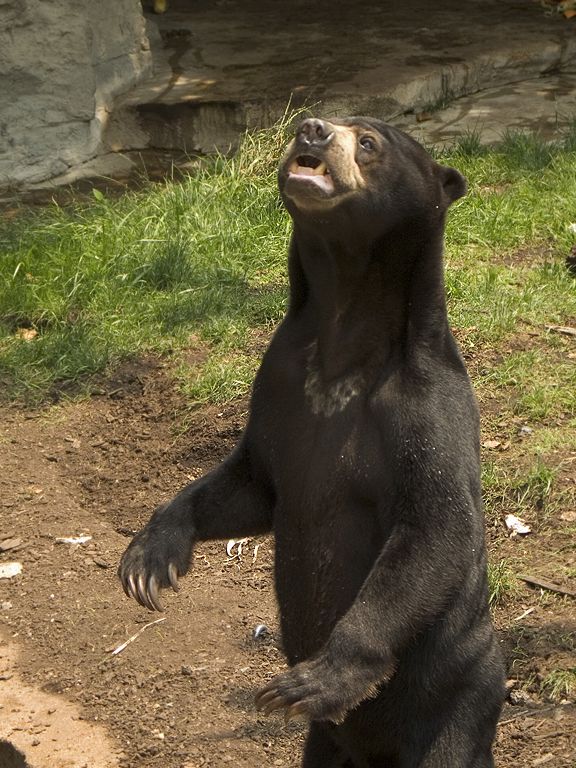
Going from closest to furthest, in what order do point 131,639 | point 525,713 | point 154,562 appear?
point 154,562
point 525,713
point 131,639

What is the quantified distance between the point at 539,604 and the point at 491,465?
0.77 m

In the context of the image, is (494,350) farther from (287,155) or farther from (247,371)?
(287,155)

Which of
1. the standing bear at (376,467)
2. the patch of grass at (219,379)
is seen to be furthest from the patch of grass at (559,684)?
the patch of grass at (219,379)

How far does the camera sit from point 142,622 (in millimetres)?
5273

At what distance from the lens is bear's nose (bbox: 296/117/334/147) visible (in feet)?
12.1

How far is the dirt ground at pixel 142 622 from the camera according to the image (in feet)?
15.2

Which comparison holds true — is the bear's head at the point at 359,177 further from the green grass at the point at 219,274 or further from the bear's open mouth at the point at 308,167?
the green grass at the point at 219,274

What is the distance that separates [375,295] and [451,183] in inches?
15.5

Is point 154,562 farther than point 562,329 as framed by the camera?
No

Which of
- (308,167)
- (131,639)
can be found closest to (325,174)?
(308,167)

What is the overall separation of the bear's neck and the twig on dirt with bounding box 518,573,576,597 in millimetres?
1592

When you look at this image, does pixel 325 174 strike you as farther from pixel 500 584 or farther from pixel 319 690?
pixel 500 584

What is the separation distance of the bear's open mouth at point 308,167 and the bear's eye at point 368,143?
0.14 m

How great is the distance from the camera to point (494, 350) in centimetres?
652
